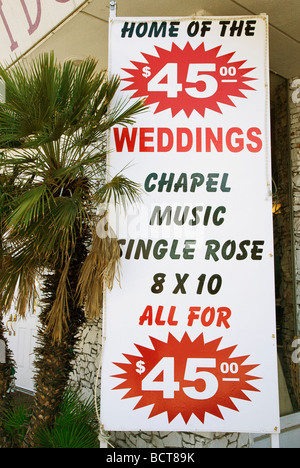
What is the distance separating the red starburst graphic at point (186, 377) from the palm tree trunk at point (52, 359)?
0.52 meters

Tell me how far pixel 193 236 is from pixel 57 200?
919 mm

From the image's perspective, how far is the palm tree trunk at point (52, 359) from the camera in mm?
2729

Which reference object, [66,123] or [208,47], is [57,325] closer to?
[66,123]

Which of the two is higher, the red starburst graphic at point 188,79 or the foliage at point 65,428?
the red starburst graphic at point 188,79

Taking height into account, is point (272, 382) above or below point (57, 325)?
below

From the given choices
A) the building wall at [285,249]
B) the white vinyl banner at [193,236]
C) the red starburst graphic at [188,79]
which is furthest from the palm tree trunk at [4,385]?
the red starburst graphic at [188,79]

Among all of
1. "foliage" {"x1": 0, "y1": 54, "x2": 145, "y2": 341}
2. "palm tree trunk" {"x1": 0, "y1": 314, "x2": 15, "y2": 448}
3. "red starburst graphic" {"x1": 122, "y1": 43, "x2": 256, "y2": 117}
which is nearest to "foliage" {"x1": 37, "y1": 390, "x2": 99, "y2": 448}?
"palm tree trunk" {"x1": 0, "y1": 314, "x2": 15, "y2": 448}

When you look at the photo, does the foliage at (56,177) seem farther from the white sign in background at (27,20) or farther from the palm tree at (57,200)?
the white sign in background at (27,20)

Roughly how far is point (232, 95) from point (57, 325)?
195cm
